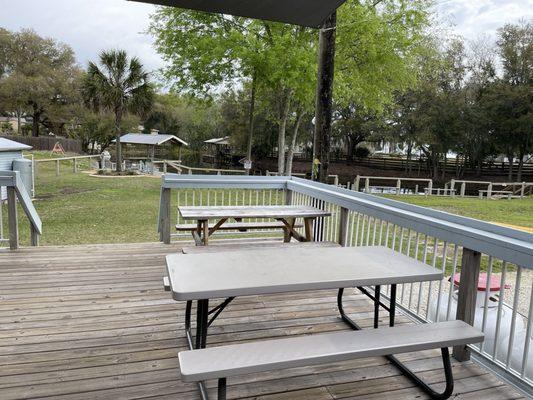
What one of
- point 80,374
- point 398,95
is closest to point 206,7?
point 80,374

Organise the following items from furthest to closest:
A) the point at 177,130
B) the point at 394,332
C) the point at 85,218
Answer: the point at 177,130 → the point at 85,218 → the point at 394,332

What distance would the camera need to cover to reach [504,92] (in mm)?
23172

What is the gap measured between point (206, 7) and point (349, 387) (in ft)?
10.0

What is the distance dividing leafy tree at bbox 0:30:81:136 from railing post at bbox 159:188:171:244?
2920 centimetres

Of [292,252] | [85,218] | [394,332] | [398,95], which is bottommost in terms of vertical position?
[85,218]

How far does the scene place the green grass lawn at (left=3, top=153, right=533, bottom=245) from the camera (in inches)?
303

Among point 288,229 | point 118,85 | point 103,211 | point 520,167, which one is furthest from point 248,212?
point 520,167

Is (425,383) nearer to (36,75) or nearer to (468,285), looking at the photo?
(468,285)

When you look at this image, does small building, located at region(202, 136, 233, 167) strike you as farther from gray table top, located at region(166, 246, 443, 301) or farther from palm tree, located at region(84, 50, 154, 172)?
gray table top, located at region(166, 246, 443, 301)

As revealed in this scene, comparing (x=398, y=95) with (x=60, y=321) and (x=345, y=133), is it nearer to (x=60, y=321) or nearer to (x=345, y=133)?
(x=345, y=133)

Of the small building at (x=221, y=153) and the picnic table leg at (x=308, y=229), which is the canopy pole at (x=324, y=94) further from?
the small building at (x=221, y=153)

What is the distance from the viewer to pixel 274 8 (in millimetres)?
3357

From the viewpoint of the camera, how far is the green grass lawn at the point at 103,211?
7695 millimetres

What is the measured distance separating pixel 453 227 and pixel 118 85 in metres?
18.6
